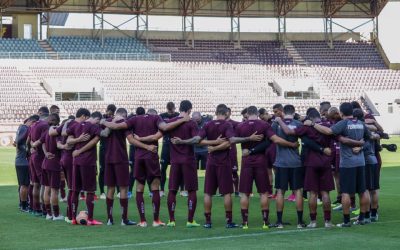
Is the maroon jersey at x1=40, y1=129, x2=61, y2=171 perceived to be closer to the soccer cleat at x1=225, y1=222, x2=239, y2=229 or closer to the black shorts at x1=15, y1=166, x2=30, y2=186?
the black shorts at x1=15, y1=166, x2=30, y2=186

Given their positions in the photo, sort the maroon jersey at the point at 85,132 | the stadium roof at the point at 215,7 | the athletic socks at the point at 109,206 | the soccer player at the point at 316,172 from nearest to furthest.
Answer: the soccer player at the point at 316,172 → the athletic socks at the point at 109,206 → the maroon jersey at the point at 85,132 → the stadium roof at the point at 215,7

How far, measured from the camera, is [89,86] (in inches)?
2168

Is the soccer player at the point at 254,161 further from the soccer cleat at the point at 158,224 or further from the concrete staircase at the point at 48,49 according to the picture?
the concrete staircase at the point at 48,49

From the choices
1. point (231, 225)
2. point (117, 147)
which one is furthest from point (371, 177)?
point (117, 147)

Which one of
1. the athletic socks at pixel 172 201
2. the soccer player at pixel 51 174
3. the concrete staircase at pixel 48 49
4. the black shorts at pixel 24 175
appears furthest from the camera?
the concrete staircase at pixel 48 49

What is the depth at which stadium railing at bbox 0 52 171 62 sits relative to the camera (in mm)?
56469

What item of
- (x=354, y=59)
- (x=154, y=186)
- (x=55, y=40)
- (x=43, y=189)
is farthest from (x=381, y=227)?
(x=354, y=59)

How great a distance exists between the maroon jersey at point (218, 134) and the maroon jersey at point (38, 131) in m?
3.45

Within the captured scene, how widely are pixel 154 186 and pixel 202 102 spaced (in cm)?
4159

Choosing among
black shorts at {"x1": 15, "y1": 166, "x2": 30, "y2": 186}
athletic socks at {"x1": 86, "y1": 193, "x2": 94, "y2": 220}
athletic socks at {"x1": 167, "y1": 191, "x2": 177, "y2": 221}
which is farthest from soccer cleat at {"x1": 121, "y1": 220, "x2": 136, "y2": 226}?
black shorts at {"x1": 15, "y1": 166, "x2": 30, "y2": 186}

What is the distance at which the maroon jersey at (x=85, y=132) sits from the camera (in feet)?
50.6

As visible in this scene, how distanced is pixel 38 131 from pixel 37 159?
61 cm

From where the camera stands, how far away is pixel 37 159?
1695 cm

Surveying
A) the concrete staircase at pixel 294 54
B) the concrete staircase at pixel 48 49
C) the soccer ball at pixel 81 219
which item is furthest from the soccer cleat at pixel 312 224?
the concrete staircase at pixel 294 54
